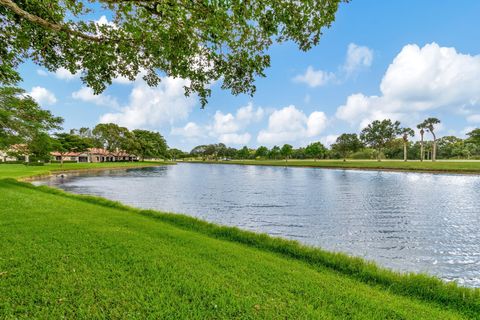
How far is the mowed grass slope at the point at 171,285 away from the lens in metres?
3.94

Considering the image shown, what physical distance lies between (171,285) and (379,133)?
4139 inches

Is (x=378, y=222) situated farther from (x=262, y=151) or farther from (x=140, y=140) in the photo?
(x=262, y=151)

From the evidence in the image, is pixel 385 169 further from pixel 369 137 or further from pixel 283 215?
pixel 283 215

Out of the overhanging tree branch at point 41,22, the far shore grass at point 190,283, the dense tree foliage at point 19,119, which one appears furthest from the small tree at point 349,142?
the overhanging tree branch at point 41,22

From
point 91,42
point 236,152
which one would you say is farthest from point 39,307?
point 236,152

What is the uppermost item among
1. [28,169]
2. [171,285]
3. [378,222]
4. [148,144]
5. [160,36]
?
[148,144]

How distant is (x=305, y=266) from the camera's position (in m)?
6.37

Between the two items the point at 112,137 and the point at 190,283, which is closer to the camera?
the point at 190,283

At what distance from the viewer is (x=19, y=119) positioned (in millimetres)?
21391

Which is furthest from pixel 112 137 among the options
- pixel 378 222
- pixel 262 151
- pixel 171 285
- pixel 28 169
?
pixel 171 285

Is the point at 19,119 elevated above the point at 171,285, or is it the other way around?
the point at 19,119

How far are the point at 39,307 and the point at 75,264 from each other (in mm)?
1487

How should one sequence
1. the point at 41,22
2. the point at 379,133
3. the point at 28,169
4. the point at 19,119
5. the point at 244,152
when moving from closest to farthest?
the point at 41,22, the point at 19,119, the point at 28,169, the point at 379,133, the point at 244,152

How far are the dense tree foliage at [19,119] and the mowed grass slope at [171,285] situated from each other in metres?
18.5
